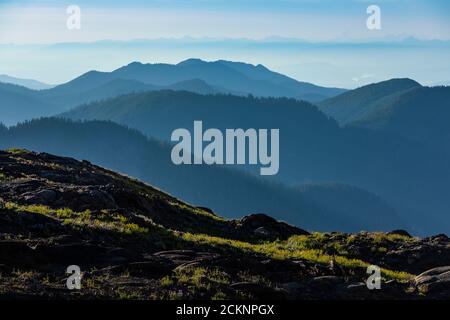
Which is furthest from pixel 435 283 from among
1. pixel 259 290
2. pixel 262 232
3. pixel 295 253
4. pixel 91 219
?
pixel 262 232

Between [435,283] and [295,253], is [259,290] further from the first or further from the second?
[295,253]

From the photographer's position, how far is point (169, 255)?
24422 millimetres

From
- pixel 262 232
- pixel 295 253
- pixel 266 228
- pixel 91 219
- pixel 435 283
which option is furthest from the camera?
pixel 266 228

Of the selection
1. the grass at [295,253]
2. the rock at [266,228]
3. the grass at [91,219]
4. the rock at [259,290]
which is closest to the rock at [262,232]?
the rock at [266,228]

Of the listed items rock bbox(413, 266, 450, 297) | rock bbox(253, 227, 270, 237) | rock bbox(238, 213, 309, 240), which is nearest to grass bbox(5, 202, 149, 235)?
rock bbox(253, 227, 270, 237)

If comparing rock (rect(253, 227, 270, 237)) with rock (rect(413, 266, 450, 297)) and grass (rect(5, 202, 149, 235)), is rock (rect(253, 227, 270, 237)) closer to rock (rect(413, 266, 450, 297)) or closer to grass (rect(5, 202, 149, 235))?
grass (rect(5, 202, 149, 235))

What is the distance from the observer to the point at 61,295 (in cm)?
1745

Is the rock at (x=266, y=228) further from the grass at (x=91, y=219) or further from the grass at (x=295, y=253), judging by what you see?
the grass at (x=91, y=219)

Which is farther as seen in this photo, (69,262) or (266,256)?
(266,256)

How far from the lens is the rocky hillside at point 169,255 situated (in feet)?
62.9
